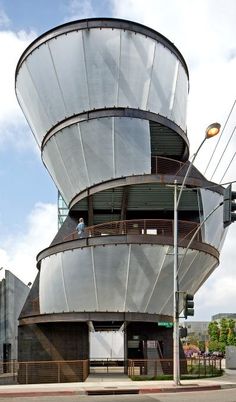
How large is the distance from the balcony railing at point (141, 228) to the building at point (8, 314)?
13362mm

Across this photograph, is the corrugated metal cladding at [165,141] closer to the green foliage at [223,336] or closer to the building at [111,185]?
the building at [111,185]

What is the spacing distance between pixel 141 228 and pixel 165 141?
8.34 metres

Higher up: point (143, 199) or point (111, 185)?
point (111, 185)

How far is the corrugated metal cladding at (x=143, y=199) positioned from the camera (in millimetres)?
35250

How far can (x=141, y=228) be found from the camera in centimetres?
3250

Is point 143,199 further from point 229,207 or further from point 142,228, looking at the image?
point 229,207

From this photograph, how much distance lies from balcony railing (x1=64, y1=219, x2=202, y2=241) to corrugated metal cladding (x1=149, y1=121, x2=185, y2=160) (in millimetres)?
6689

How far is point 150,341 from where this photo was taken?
35.4 metres

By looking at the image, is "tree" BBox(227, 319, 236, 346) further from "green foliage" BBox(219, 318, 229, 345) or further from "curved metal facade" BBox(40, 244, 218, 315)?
"curved metal facade" BBox(40, 244, 218, 315)

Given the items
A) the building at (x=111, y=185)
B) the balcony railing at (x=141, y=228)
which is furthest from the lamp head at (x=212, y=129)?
the balcony railing at (x=141, y=228)

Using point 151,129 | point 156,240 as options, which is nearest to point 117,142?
point 151,129

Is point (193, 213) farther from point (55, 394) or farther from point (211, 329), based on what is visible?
point (211, 329)

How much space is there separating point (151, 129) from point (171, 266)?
363 inches

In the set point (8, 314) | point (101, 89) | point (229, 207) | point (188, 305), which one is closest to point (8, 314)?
point (8, 314)
